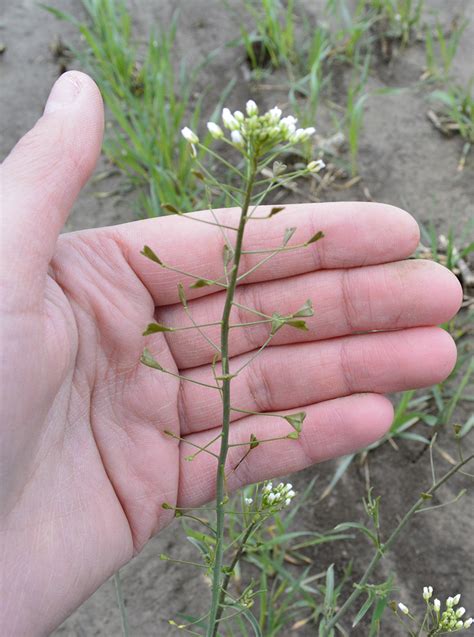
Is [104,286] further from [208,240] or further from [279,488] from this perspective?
[279,488]

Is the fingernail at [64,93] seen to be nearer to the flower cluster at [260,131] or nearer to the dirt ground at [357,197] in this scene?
the flower cluster at [260,131]

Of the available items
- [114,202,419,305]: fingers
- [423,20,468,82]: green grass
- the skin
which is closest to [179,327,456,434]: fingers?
the skin

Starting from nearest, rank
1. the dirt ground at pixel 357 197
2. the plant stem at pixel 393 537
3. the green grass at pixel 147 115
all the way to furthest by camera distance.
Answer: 1. the plant stem at pixel 393 537
2. the dirt ground at pixel 357 197
3. the green grass at pixel 147 115

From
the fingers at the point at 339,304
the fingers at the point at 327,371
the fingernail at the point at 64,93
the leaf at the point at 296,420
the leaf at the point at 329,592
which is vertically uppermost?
the fingernail at the point at 64,93

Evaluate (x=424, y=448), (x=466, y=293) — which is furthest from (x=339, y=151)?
(x=424, y=448)

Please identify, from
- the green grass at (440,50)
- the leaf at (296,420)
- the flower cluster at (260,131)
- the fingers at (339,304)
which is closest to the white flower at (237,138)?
the flower cluster at (260,131)

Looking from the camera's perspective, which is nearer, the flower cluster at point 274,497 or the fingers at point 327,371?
the flower cluster at point 274,497

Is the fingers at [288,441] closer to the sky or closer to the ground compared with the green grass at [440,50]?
closer to the ground
